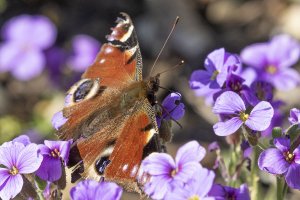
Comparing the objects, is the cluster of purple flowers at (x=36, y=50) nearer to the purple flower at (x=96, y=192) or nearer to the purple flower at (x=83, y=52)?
the purple flower at (x=83, y=52)

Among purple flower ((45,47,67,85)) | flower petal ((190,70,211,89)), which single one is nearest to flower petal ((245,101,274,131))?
flower petal ((190,70,211,89))

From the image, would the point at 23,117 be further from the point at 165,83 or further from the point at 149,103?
the point at 149,103

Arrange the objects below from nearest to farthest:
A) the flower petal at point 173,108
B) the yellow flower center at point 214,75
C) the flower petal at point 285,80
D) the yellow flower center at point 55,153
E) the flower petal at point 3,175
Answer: the flower petal at point 3,175 < the yellow flower center at point 55,153 < the flower petal at point 173,108 < the yellow flower center at point 214,75 < the flower petal at point 285,80

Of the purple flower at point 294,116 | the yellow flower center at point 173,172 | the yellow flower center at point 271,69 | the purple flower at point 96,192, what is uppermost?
the purple flower at point 96,192

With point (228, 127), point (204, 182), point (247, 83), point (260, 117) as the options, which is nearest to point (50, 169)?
point (204, 182)

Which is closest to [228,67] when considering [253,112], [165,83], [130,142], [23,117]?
[253,112]

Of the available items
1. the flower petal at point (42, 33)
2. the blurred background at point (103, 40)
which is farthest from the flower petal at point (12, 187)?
the flower petal at point (42, 33)

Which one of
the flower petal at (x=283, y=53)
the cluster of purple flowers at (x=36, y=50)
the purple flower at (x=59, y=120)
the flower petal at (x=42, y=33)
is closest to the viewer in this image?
the purple flower at (x=59, y=120)
